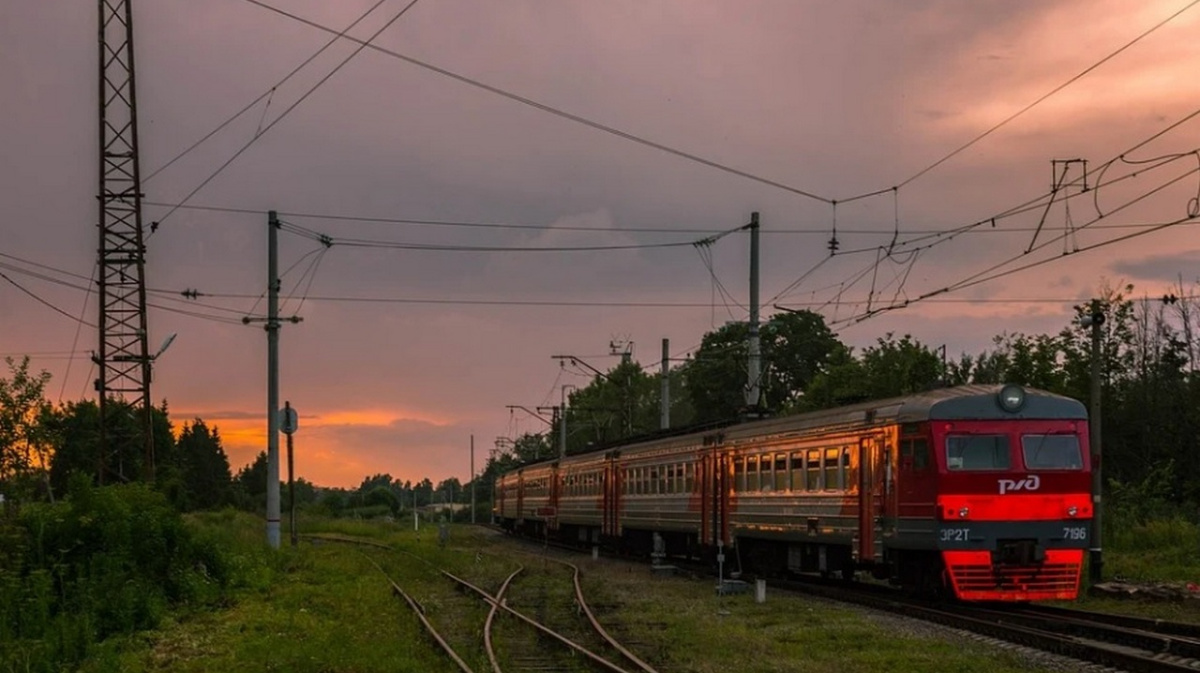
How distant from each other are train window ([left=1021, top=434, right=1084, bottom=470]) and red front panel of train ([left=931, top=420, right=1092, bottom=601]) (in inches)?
0.6

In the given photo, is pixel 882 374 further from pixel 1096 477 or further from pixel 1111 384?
pixel 1096 477

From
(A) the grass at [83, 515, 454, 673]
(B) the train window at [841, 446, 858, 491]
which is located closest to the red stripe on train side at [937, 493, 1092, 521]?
(B) the train window at [841, 446, 858, 491]

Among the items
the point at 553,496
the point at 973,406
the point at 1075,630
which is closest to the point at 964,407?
the point at 973,406

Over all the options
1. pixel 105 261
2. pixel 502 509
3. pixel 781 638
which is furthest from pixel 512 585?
pixel 502 509

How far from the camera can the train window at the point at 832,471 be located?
77.2 feet

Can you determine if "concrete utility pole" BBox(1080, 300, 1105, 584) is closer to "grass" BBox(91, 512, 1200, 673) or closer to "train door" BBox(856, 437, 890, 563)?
"grass" BBox(91, 512, 1200, 673)

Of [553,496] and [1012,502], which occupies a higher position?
[1012,502]

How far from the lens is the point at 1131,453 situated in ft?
174

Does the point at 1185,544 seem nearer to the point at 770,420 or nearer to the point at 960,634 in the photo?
the point at 770,420

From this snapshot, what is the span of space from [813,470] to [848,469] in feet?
5.32

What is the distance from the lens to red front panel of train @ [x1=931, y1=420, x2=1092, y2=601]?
66.4ft

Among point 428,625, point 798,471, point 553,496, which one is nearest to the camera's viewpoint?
point 428,625

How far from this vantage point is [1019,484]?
20656 millimetres

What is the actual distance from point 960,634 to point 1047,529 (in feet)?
11.1
